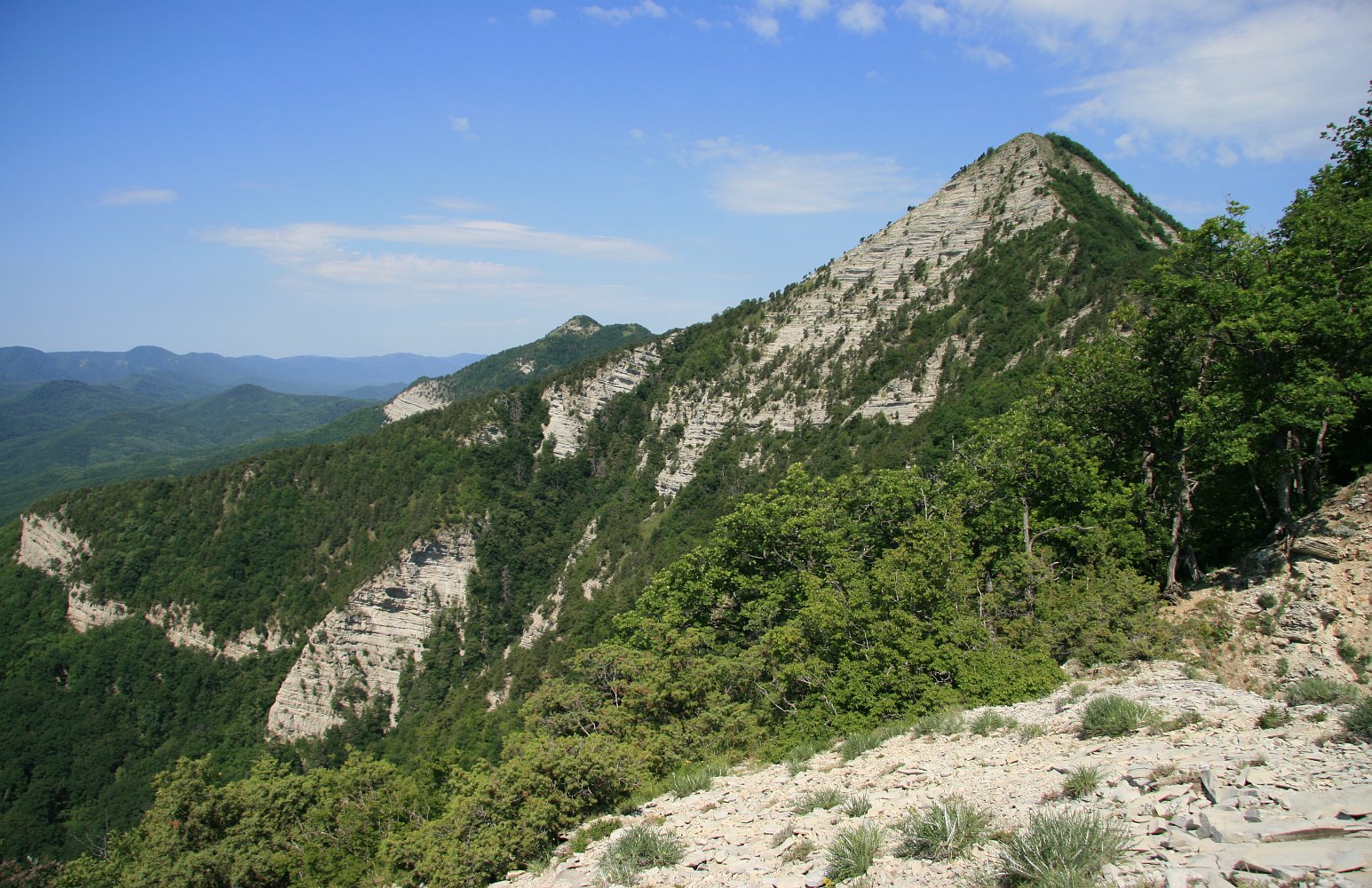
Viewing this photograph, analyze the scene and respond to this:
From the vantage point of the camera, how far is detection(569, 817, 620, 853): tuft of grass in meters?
14.3

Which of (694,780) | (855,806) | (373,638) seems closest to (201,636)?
(373,638)

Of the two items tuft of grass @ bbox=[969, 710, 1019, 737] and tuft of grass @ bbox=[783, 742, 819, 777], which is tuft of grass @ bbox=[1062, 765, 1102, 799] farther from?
tuft of grass @ bbox=[783, 742, 819, 777]

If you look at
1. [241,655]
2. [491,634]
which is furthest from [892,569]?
[241,655]

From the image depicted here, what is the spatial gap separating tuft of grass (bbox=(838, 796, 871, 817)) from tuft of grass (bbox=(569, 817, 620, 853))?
5307 mm

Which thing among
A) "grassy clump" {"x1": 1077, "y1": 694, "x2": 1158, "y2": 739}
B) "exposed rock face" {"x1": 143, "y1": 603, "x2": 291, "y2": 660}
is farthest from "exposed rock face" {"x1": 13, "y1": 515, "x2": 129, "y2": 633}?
"grassy clump" {"x1": 1077, "y1": 694, "x2": 1158, "y2": 739}

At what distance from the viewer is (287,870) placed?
20.9m

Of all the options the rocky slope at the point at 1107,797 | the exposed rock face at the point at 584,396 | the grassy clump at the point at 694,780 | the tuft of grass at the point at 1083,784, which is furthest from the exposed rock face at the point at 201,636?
the tuft of grass at the point at 1083,784

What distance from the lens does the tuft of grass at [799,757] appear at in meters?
15.4

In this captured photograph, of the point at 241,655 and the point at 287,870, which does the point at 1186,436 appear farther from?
the point at 241,655

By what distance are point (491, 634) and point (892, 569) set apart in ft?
289

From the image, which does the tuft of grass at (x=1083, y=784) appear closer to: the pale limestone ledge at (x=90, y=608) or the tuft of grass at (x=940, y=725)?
the tuft of grass at (x=940, y=725)

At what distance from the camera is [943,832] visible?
358 inches

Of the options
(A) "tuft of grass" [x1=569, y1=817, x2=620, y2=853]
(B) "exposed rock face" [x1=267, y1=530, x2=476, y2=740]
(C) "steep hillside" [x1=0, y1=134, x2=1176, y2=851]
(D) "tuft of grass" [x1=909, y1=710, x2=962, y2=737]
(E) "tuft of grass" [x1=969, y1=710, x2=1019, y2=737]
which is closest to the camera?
(A) "tuft of grass" [x1=569, y1=817, x2=620, y2=853]

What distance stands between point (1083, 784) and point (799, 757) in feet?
25.2
